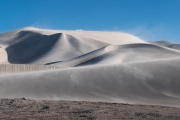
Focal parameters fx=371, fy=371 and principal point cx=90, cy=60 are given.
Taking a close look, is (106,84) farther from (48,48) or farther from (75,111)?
(48,48)

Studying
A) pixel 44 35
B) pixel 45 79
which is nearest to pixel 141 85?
pixel 45 79

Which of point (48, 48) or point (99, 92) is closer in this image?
point (99, 92)

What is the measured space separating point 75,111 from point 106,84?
19.7 ft

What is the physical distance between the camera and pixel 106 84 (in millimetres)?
17281

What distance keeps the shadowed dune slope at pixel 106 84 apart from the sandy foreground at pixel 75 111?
255 cm

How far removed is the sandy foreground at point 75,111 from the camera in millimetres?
10414

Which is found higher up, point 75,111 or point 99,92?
point 99,92

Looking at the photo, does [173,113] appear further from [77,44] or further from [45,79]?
[77,44]

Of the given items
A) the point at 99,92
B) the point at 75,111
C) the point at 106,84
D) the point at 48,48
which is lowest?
the point at 75,111

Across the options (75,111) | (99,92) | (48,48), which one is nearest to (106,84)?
(99,92)

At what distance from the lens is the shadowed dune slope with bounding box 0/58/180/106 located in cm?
1577

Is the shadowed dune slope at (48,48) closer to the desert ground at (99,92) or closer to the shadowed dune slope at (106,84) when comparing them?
the shadowed dune slope at (106,84)

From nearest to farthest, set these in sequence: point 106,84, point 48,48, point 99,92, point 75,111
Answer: point 75,111 → point 99,92 → point 106,84 → point 48,48

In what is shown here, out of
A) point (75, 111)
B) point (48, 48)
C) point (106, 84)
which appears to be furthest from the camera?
point (48, 48)
